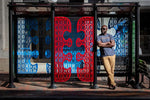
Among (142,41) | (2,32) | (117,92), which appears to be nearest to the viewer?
(117,92)

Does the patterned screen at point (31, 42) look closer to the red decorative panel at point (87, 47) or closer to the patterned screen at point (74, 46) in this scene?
the patterned screen at point (74, 46)

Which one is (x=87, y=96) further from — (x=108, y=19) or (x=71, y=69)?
(x=108, y=19)

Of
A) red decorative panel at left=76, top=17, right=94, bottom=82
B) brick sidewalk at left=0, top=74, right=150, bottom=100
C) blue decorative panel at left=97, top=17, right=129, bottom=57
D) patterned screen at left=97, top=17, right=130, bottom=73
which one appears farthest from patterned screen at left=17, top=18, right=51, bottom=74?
blue decorative panel at left=97, top=17, right=129, bottom=57

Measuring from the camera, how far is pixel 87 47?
23.1 ft

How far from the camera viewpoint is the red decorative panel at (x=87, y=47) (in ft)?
23.0

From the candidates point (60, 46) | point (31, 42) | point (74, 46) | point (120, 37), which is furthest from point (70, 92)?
point (120, 37)

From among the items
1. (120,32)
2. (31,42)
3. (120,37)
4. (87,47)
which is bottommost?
(87,47)

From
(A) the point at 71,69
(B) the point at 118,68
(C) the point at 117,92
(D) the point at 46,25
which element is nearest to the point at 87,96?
(C) the point at 117,92

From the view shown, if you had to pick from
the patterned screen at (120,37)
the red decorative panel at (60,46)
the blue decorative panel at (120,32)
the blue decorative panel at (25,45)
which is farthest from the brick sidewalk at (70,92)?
the blue decorative panel at (120,32)

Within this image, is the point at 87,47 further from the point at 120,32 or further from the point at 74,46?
the point at 120,32

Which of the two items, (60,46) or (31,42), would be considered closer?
(60,46)

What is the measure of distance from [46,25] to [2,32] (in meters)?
4.00

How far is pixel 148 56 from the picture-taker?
11.4 m

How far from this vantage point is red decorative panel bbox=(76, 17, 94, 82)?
275 inches
